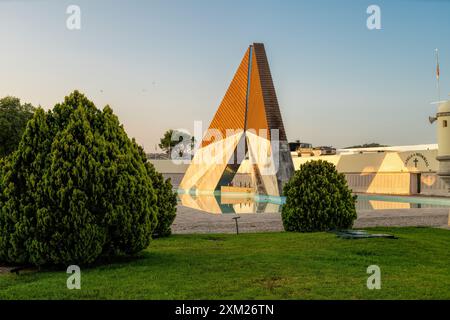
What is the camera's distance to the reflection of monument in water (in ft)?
95.1

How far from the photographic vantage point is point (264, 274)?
5.46 m

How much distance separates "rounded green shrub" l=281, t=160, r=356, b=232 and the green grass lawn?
4.64 ft

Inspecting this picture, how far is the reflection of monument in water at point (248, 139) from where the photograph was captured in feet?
95.1

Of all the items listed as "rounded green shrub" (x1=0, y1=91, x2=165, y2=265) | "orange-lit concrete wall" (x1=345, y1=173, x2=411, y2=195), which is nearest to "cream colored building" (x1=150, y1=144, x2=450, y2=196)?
"orange-lit concrete wall" (x1=345, y1=173, x2=411, y2=195)

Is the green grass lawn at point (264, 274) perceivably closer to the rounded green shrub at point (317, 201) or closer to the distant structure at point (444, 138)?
the rounded green shrub at point (317, 201)

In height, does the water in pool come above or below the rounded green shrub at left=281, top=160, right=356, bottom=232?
below

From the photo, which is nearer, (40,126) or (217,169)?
(40,126)

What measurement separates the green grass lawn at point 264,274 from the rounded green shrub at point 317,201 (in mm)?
1413

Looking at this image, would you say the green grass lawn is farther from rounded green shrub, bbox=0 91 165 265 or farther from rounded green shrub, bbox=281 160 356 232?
rounded green shrub, bbox=281 160 356 232

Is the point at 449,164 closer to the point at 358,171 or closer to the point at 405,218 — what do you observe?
the point at 405,218

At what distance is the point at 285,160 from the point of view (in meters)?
28.9

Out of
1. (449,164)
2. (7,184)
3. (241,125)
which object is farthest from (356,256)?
(241,125)

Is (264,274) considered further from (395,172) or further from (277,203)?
(395,172)
